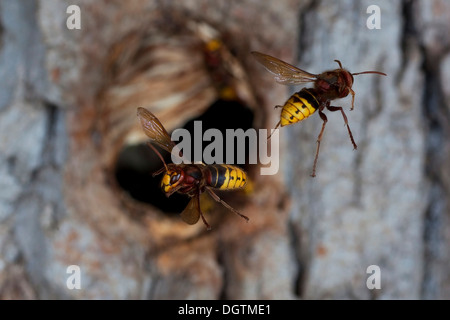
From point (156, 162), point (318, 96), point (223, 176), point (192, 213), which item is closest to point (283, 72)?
point (318, 96)

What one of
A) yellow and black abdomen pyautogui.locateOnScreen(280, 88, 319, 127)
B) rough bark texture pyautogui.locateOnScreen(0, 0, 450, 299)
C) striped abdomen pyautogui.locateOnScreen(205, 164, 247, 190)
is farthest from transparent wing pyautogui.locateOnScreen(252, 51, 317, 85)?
rough bark texture pyautogui.locateOnScreen(0, 0, 450, 299)

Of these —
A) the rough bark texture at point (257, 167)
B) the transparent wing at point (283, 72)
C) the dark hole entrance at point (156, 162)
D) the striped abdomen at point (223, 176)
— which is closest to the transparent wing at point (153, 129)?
the striped abdomen at point (223, 176)

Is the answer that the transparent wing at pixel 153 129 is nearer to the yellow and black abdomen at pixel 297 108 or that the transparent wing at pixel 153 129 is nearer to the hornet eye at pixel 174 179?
the hornet eye at pixel 174 179

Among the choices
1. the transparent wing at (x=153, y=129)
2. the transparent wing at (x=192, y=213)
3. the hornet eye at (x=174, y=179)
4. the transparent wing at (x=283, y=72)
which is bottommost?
the transparent wing at (x=192, y=213)

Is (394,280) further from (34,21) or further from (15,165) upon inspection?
(34,21)

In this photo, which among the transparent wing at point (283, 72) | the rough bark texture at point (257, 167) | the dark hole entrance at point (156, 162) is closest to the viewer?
the transparent wing at point (283, 72)

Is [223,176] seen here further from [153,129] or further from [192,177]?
[153,129]
